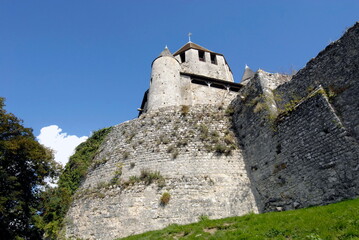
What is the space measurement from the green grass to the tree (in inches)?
285

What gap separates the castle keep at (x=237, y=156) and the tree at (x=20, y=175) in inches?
79.7

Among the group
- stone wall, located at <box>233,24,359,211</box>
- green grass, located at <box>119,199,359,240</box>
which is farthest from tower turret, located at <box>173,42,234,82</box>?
green grass, located at <box>119,199,359,240</box>

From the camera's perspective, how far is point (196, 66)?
29219 mm

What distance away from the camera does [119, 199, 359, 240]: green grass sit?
17.4 feet

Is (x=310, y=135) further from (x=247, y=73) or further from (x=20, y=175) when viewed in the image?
(x=247, y=73)

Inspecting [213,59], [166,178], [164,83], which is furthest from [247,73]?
[166,178]

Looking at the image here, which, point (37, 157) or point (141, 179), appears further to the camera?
point (37, 157)

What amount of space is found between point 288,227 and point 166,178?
Answer: 6350 mm

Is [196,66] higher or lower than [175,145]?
higher

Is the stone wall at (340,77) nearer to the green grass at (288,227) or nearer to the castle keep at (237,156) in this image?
the castle keep at (237,156)

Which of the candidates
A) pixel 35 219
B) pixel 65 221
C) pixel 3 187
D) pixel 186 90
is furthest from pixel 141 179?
pixel 186 90

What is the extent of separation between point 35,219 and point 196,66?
72.5ft

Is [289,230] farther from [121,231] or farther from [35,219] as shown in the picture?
[35,219]

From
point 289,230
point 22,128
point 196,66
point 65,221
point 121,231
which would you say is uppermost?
point 196,66
